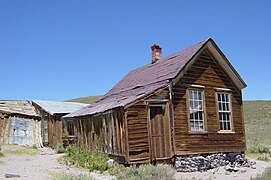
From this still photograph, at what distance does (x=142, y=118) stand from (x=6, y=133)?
13.2 m

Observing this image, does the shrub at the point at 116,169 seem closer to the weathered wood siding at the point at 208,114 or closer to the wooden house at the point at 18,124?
the weathered wood siding at the point at 208,114

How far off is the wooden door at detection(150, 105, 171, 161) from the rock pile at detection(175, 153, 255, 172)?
0.68 meters

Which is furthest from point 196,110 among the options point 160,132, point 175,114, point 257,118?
point 257,118

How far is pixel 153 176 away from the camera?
9609mm

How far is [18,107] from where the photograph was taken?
23438mm

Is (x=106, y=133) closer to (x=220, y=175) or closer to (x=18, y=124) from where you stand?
(x=220, y=175)

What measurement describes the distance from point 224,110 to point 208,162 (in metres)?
2.71

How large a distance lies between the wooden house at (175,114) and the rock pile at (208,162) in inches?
10.1

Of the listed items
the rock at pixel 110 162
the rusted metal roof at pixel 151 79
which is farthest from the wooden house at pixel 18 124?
the rock at pixel 110 162

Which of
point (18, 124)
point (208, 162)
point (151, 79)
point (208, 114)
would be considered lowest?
point (208, 162)

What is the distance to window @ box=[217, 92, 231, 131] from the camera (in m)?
14.7

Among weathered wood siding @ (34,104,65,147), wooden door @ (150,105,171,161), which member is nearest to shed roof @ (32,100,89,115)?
weathered wood siding @ (34,104,65,147)

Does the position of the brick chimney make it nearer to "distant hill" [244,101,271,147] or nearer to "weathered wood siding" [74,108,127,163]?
"weathered wood siding" [74,108,127,163]

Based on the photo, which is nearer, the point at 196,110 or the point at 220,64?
the point at 196,110
